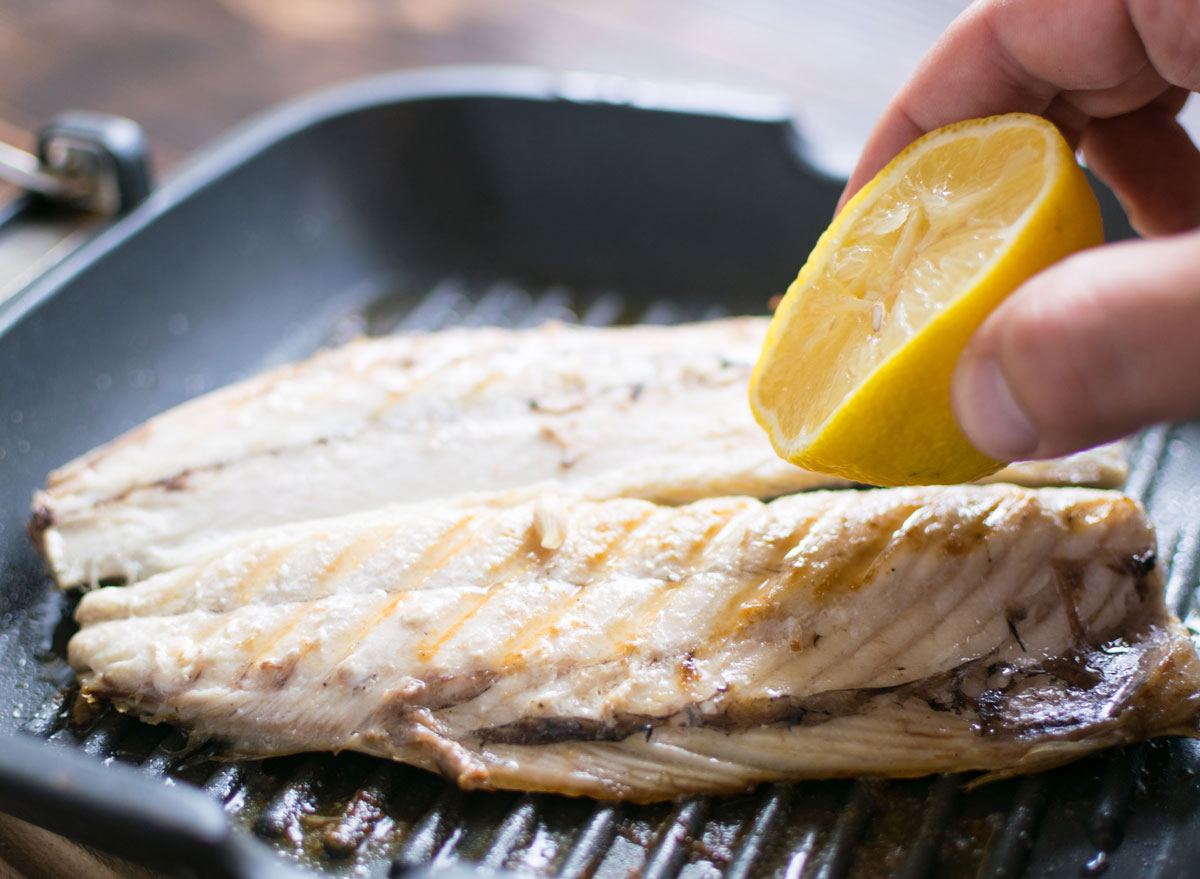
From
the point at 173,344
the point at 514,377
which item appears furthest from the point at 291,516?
the point at 173,344

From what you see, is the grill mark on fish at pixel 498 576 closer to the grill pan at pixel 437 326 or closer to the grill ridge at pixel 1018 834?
the grill pan at pixel 437 326

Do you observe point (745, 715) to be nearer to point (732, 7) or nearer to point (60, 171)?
point (60, 171)

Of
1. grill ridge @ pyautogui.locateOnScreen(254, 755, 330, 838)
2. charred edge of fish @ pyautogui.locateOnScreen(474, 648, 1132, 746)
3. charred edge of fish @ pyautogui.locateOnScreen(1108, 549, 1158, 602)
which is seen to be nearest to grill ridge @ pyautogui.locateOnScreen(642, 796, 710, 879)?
charred edge of fish @ pyautogui.locateOnScreen(474, 648, 1132, 746)

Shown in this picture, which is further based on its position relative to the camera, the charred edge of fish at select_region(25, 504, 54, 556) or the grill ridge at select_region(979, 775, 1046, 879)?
the charred edge of fish at select_region(25, 504, 54, 556)

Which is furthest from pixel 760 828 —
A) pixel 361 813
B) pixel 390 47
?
pixel 390 47

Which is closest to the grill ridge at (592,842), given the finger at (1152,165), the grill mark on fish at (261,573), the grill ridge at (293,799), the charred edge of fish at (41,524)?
the grill ridge at (293,799)

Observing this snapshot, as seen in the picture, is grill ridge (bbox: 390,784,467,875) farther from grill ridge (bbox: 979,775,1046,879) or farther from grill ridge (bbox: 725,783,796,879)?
grill ridge (bbox: 979,775,1046,879)

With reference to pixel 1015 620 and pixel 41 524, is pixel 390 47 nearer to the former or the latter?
pixel 41 524
